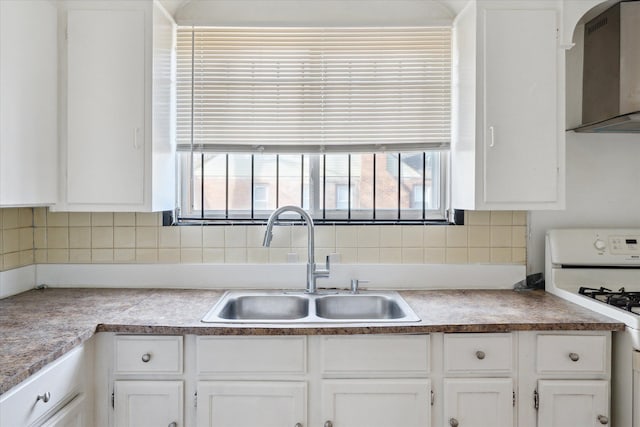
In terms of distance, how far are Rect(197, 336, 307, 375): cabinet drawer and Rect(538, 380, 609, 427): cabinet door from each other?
0.92 metres

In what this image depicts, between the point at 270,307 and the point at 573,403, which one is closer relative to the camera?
the point at 573,403

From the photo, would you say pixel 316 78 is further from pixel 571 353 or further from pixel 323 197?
pixel 571 353

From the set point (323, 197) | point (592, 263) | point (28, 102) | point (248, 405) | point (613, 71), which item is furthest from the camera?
point (323, 197)

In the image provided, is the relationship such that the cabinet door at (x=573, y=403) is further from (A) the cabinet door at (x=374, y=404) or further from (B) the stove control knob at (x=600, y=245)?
(B) the stove control knob at (x=600, y=245)

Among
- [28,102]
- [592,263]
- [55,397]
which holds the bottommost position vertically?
[55,397]

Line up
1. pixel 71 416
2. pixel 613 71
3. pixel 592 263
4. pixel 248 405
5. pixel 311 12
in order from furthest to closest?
1. pixel 311 12
2. pixel 592 263
3. pixel 613 71
4. pixel 248 405
5. pixel 71 416

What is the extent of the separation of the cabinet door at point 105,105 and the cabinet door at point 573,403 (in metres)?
1.88

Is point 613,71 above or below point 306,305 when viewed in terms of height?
above

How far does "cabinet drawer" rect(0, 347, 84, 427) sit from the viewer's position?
3.81 feet

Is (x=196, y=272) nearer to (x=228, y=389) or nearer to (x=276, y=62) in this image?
(x=228, y=389)

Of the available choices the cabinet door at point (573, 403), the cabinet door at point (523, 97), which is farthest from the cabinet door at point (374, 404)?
the cabinet door at point (523, 97)

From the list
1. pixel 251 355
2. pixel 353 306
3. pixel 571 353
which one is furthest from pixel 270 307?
pixel 571 353

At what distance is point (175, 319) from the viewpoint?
1.67 metres

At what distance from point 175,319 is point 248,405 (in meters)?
0.43
